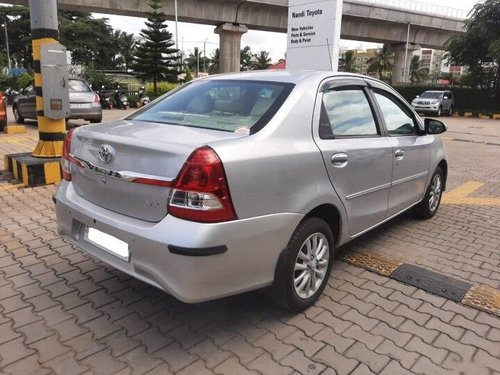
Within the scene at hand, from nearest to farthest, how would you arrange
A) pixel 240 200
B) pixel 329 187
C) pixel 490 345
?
pixel 240 200 < pixel 490 345 < pixel 329 187

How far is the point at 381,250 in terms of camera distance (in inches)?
169

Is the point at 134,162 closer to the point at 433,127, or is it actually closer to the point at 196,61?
the point at 433,127

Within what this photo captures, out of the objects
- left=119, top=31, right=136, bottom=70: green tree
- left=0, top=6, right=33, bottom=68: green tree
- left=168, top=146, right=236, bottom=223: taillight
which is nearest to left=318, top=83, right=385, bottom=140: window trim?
left=168, top=146, right=236, bottom=223: taillight

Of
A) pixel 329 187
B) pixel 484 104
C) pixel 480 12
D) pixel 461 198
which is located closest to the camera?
pixel 329 187

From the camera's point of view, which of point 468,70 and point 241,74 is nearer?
point 241,74

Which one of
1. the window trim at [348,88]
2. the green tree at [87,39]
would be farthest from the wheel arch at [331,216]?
the green tree at [87,39]

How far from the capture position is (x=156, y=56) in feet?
100

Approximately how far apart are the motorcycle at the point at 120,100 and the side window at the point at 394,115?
2239 cm

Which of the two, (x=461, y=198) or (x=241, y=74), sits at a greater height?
(x=241, y=74)

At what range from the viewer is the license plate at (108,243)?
2640mm

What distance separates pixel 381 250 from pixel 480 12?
29731 millimetres

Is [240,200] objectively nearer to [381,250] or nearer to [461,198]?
[381,250]

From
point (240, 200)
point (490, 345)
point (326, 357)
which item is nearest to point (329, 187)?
point (240, 200)

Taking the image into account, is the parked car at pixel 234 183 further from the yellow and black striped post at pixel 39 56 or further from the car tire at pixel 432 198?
the yellow and black striped post at pixel 39 56
